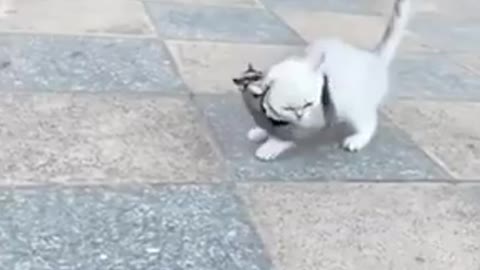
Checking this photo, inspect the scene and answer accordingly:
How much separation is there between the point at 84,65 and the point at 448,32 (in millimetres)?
1971

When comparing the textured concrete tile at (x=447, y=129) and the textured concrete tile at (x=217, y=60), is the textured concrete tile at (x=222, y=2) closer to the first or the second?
the textured concrete tile at (x=217, y=60)

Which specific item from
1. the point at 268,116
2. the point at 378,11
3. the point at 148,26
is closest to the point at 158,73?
the point at 148,26

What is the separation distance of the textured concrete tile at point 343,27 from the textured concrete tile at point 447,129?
0.73 metres

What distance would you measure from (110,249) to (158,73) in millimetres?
1274

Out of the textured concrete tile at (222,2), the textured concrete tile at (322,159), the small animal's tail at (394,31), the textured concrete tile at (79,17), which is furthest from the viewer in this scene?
the textured concrete tile at (222,2)

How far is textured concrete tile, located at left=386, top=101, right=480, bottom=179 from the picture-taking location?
2.42 meters

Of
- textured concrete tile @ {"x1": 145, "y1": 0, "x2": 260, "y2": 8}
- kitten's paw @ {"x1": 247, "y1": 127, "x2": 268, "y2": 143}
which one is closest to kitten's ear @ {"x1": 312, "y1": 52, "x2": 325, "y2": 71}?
kitten's paw @ {"x1": 247, "y1": 127, "x2": 268, "y2": 143}

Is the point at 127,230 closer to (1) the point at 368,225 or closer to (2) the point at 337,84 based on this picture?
(1) the point at 368,225

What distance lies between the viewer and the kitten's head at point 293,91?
2053mm

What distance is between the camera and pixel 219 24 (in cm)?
373

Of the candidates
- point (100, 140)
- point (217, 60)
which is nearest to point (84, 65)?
point (217, 60)

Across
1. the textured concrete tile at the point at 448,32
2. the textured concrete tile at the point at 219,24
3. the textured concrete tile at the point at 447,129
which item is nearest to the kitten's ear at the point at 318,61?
the textured concrete tile at the point at 447,129

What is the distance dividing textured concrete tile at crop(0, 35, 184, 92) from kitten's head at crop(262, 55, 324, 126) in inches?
29.0

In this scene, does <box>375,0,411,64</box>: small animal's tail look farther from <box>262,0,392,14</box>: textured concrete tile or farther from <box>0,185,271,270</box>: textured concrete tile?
<box>262,0,392,14</box>: textured concrete tile
